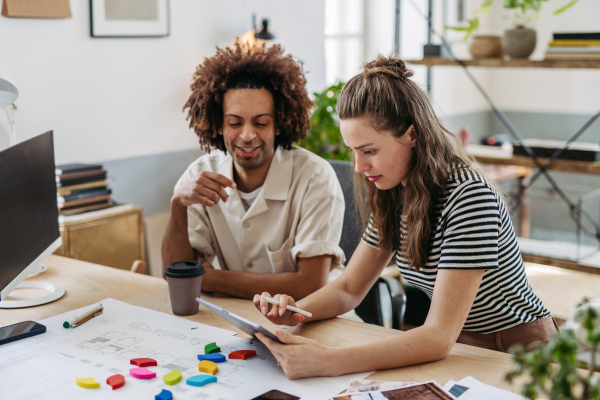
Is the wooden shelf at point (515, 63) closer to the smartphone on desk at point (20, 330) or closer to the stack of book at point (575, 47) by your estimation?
the stack of book at point (575, 47)

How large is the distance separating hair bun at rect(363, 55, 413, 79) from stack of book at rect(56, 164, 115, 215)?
4.89 feet

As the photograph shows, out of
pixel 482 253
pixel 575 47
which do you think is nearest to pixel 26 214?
pixel 482 253

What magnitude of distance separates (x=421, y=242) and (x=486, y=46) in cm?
197

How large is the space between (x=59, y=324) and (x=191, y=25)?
2158 millimetres

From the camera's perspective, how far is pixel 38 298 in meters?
1.51

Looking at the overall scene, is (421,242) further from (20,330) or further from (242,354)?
(20,330)

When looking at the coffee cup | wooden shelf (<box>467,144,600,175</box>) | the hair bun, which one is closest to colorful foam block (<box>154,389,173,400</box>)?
the coffee cup

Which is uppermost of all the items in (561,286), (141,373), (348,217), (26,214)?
(26,214)

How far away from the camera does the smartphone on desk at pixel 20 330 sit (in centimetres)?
125

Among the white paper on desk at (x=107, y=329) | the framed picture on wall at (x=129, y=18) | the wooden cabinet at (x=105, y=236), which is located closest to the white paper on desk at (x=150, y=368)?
the white paper on desk at (x=107, y=329)

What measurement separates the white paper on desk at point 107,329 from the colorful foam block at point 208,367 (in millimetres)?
159

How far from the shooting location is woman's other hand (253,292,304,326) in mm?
1269

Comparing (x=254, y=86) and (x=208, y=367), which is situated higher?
(x=254, y=86)

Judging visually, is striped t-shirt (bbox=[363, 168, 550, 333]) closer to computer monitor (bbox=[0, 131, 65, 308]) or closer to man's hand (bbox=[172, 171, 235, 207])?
man's hand (bbox=[172, 171, 235, 207])
